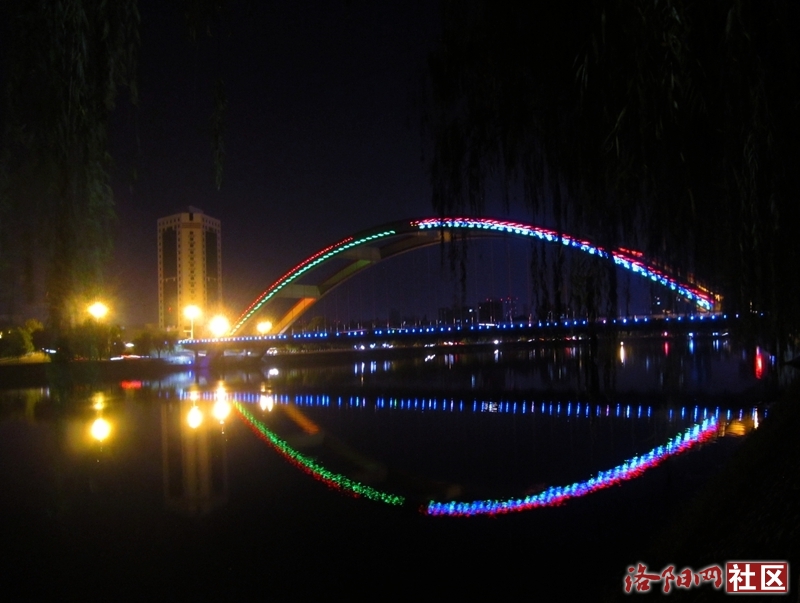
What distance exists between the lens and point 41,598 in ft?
18.1

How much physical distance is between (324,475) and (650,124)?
9.02 meters

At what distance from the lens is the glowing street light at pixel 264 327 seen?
48.7 metres

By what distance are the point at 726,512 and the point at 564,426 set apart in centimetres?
1266

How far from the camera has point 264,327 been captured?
48812 millimetres

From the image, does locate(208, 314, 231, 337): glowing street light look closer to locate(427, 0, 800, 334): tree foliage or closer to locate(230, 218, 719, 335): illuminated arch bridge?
locate(230, 218, 719, 335): illuminated arch bridge

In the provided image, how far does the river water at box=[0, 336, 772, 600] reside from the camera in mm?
5926

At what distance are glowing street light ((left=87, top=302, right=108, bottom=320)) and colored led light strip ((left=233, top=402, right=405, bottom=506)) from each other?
20.5ft

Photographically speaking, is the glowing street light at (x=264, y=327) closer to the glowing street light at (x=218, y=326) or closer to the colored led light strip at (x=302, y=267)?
the colored led light strip at (x=302, y=267)

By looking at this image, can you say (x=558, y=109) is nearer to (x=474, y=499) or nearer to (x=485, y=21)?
(x=485, y=21)

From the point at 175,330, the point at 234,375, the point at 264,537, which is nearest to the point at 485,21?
the point at 264,537

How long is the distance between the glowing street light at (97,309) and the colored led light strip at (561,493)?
593 centimetres

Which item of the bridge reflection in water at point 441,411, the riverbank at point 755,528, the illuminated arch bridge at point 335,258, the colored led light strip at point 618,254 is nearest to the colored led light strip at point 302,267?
the illuminated arch bridge at point 335,258

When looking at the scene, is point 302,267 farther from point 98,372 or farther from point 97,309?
point 97,309

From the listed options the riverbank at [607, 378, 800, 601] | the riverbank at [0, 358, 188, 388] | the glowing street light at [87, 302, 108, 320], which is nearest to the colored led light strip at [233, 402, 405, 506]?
the riverbank at [607, 378, 800, 601]
